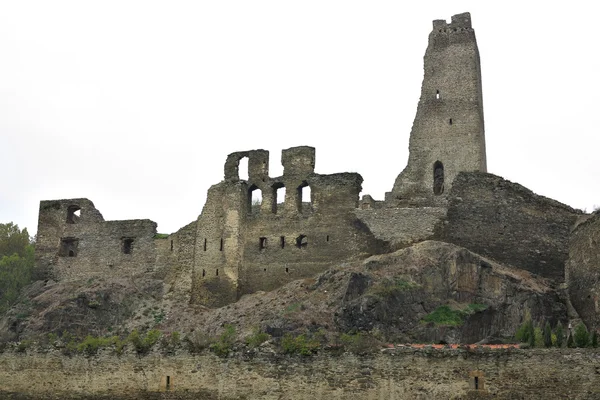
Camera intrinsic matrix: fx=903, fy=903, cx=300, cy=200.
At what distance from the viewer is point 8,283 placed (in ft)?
175

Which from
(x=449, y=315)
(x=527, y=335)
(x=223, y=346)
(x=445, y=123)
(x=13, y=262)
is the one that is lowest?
(x=223, y=346)

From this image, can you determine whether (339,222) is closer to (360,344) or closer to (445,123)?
(445,123)

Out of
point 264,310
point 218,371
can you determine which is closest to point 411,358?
point 218,371

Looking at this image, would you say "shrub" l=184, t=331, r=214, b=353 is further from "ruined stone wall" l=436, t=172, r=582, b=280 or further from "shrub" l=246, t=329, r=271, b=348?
"ruined stone wall" l=436, t=172, r=582, b=280

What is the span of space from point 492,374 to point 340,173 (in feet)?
64.1

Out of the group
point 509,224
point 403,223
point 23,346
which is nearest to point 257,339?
point 23,346

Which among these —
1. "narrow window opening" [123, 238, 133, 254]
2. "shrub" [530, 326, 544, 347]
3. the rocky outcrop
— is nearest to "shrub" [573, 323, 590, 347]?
"shrub" [530, 326, 544, 347]

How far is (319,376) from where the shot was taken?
31391 mm

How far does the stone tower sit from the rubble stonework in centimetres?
6

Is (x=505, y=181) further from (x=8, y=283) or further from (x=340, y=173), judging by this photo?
(x=8, y=283)

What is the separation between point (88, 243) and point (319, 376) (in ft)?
76.5

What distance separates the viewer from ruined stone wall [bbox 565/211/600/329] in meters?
36.0

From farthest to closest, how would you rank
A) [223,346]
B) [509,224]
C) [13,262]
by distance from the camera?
[13,262]
[509,224]
[223,346]

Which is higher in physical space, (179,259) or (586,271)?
(179,259)
